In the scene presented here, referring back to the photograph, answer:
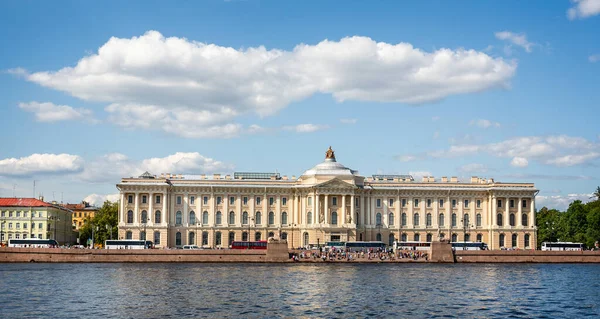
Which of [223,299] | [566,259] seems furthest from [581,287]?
[566,259]

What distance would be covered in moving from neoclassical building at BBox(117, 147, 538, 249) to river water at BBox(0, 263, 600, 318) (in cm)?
2628

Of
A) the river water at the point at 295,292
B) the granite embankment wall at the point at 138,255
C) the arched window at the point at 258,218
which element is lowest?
the river water at the point at 295,292

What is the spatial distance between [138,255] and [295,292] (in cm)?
3751

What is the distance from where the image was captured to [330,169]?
106 meters

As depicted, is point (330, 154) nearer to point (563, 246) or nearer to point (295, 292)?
point (563, 246)

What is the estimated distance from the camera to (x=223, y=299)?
158ft

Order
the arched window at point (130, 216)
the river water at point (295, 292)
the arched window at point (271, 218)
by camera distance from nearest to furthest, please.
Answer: the river water at point (295, 292) < the arched window at point (130, 216) < the arched window at point (271, 218)

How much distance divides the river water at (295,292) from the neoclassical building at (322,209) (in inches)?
1035

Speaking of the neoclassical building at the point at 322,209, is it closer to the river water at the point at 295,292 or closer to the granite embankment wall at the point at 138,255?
the granite embankment wall at the point at 138,255

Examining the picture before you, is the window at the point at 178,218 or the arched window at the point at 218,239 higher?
the window at the point at 178,218

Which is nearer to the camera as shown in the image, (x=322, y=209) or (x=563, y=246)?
(x=563, y=246)

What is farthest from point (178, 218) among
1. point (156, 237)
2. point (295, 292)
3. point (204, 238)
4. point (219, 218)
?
point (295, 292)

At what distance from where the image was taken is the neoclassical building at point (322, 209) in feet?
337

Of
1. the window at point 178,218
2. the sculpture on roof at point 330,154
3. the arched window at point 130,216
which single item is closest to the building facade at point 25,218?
the arched window at point 130,216
